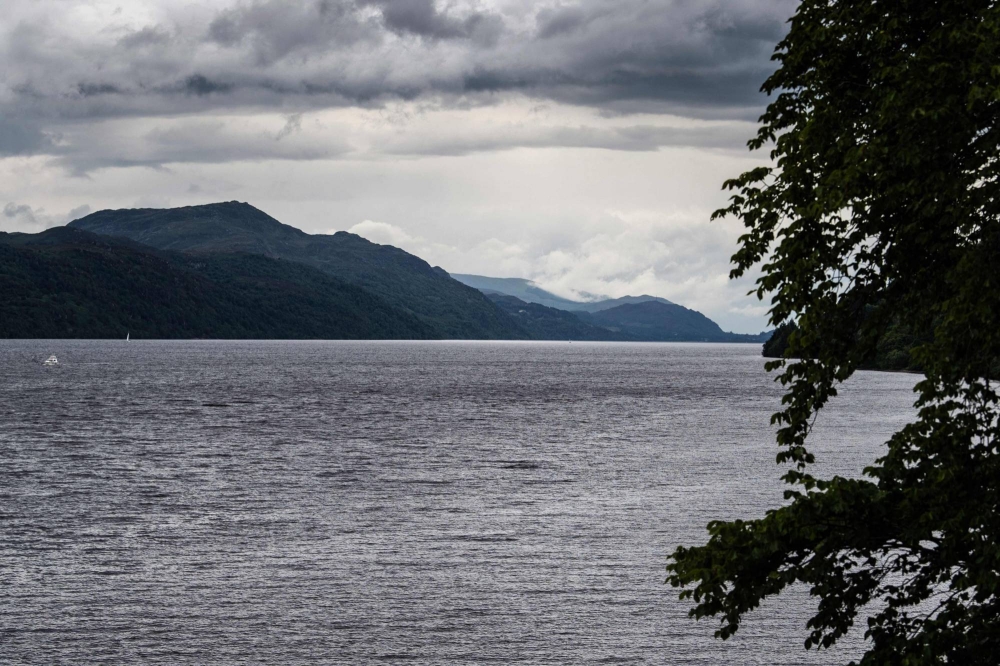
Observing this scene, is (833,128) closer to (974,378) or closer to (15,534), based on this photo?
(974,378)

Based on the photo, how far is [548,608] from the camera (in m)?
35.9

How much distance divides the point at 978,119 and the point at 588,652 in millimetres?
19609

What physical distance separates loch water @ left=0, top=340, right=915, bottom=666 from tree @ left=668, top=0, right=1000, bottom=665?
13.4 m

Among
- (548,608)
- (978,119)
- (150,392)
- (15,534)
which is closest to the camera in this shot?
(978,119)

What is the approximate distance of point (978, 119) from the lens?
56.2 ft

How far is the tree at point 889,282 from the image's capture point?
16.8 meters

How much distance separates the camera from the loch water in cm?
3219

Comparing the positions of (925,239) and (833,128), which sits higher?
(833,128)

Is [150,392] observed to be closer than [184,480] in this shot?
No

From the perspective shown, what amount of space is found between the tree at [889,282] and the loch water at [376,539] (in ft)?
44.0

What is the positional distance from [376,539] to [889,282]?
32062 millimetres

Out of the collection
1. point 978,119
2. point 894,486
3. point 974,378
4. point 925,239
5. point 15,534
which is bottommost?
point 15,534

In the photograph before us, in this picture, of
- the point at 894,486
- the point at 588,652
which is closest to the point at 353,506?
the point at 588,652

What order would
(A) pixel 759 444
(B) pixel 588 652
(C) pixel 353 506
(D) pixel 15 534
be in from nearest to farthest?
(B) pixel 588 652 < (D) pixel 15 534 < (C) pixel 353 506 < (A) pixel 759 444
